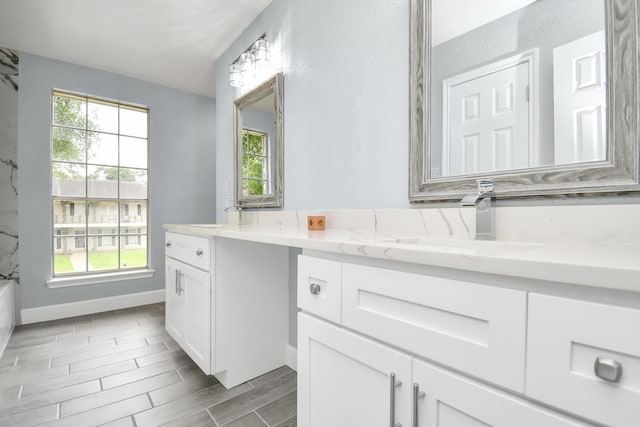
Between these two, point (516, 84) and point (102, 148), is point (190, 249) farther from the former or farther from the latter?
point (102, 148)

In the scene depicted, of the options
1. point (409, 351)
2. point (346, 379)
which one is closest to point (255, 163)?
point (346, 379)

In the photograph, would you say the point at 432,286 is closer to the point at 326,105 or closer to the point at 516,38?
the point at 516,38

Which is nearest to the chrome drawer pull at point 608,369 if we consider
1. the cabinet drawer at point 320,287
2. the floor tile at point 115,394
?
the cabinet drawer at point 320,287

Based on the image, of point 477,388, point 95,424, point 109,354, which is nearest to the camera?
point 477,388

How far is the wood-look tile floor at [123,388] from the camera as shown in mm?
1406

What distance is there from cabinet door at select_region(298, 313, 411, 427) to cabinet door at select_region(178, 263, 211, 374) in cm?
83

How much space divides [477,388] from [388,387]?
0.22 m

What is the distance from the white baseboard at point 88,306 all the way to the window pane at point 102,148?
1.39 meters

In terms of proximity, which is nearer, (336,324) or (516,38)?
(336,324)

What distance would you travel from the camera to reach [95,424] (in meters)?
1.36

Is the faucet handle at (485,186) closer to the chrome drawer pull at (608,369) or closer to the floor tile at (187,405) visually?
the chrome drawer pull at (608,369)

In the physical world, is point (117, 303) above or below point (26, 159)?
below

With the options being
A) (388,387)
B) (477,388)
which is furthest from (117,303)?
(477,388)

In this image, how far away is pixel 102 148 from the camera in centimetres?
312
